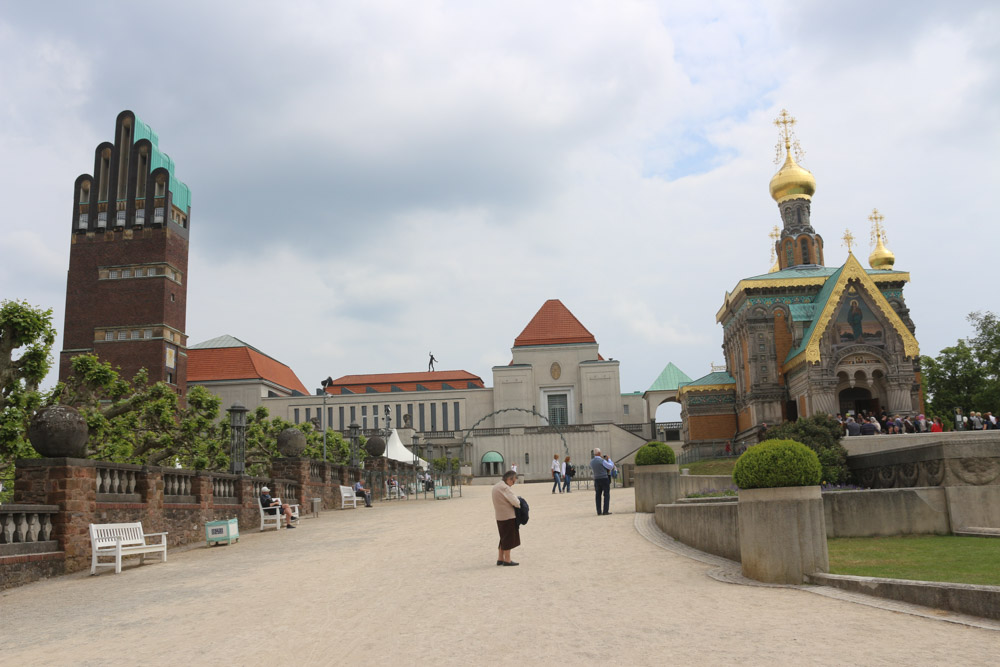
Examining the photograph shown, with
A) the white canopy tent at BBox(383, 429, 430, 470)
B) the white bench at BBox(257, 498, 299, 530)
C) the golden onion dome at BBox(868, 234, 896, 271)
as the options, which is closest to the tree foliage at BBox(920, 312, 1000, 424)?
the golden onion dome at BBox(868, 234, 896, 271)

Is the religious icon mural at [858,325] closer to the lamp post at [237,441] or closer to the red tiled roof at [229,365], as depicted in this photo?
the lamp post at [237,441]

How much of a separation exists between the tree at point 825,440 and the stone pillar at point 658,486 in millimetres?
2617

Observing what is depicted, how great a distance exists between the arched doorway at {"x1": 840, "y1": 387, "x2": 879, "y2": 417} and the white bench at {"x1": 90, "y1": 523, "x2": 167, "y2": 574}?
45.2 m

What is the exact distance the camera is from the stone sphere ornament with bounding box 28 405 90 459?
44.7 feet

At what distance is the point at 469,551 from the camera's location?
14703 millimetres

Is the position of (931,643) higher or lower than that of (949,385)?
lower

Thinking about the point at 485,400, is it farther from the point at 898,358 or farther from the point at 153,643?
the point at 153,643

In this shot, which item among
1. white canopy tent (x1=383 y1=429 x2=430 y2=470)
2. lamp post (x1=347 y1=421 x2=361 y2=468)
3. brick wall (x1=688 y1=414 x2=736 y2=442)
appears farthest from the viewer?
brick wall (x1=688 y1=414 x2=736 y2=442)

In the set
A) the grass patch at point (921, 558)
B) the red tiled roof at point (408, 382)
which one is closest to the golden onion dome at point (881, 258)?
the red tiled roof at point (408, 382)

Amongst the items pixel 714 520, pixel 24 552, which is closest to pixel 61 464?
pixel 24 552

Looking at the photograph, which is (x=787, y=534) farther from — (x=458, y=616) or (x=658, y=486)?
(x=658, y=486)

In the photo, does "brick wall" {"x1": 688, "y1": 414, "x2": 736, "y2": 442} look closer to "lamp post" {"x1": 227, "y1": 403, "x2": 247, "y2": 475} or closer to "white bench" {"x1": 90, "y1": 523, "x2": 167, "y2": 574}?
"lamp post" {"x1": 227, "y1": 403, "x2": 247, "y2": 475}

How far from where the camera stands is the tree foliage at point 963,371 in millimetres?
61438

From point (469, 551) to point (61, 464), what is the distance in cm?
692
